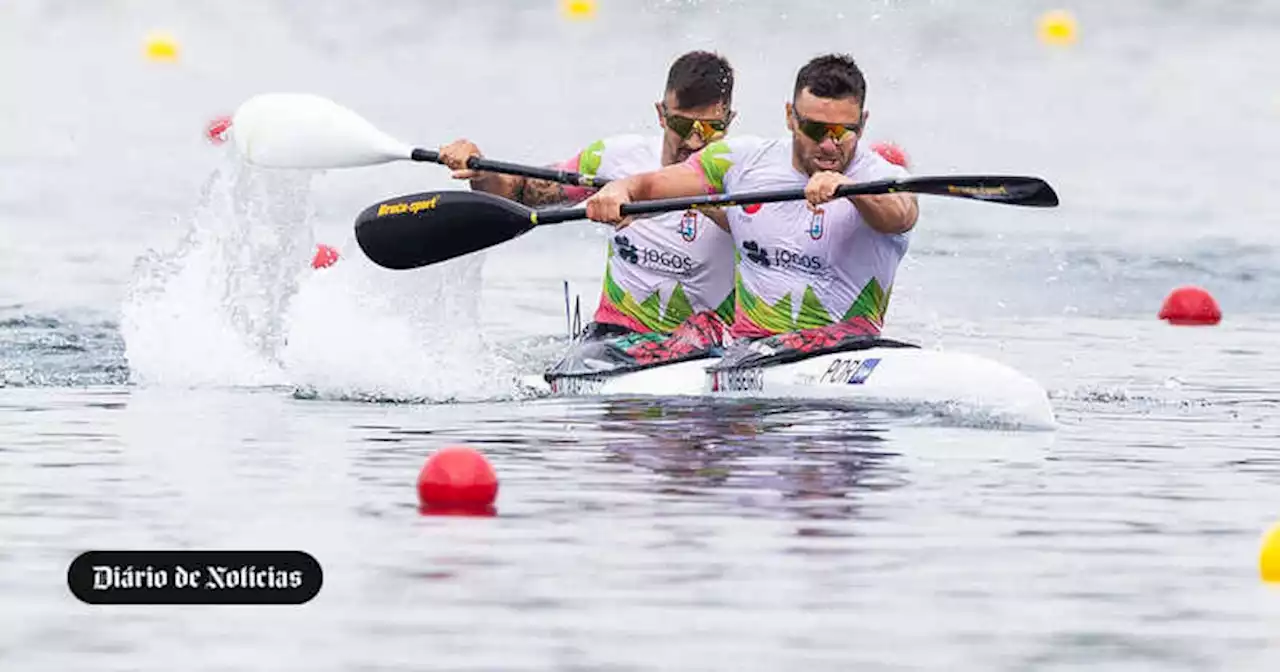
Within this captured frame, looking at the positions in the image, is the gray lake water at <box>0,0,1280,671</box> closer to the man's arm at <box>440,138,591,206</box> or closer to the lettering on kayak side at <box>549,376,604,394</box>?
the lettering on kayak side at <box>549,376,604,394</box>

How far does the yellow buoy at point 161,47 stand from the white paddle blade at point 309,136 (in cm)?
1643

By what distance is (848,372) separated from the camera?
529 inches

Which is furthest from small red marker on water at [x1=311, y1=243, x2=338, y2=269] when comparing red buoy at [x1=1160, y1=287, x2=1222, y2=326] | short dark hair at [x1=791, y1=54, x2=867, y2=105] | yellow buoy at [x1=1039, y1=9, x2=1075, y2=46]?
yellow buoy at [x1=1039, y1=9, x2=1075, y2=46]

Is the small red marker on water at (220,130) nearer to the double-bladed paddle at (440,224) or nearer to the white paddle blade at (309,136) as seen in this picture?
the white paddle blade at (309,136)

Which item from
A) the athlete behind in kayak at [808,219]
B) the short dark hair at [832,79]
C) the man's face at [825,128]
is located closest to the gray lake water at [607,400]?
the athlete behind in kayak at [808,219]

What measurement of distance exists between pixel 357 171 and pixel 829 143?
44.8 feet

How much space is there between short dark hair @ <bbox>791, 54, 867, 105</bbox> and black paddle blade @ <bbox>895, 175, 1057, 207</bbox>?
1.82 feet

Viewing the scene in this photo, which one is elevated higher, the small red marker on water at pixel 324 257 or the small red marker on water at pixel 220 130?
the small red marker on water at pixel 220 130

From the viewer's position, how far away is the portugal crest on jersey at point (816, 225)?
44.9 ft

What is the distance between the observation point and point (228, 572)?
8.55m

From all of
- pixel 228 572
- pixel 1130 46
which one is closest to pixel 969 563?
pixel 228 572

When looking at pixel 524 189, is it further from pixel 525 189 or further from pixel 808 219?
pixel 808 219

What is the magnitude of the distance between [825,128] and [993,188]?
0.83 meters

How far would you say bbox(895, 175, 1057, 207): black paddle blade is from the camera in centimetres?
1291
